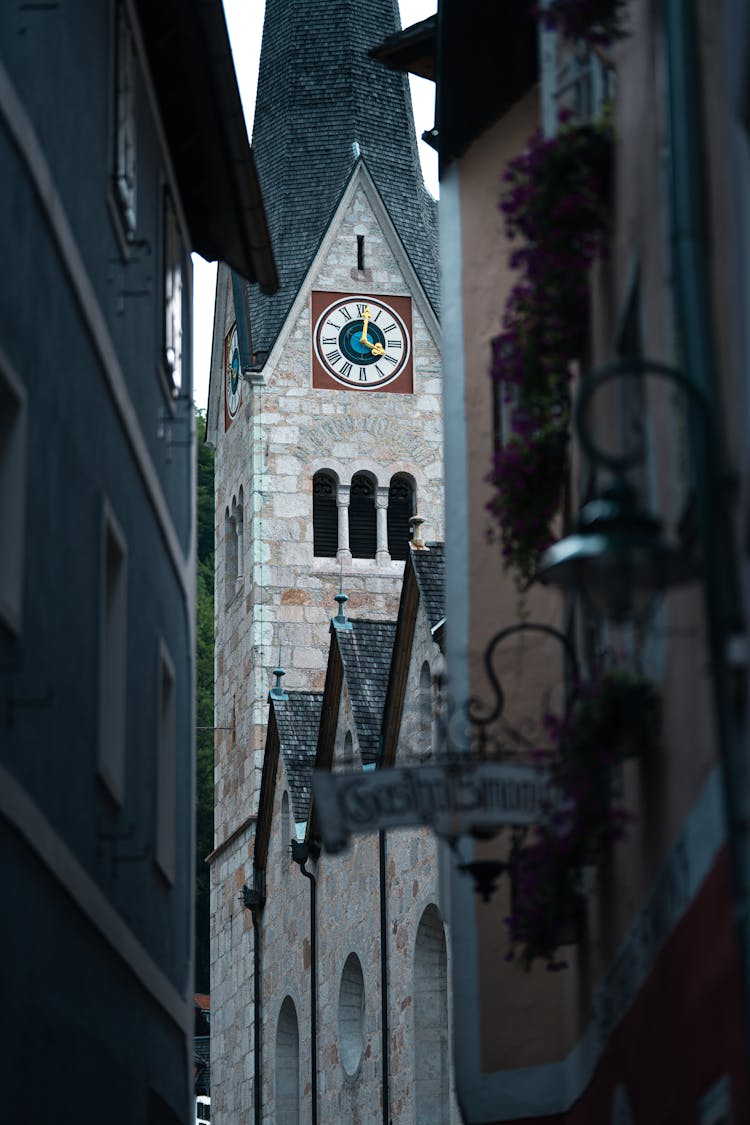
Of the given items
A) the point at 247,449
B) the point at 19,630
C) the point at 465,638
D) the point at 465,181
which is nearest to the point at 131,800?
the point at 465,638

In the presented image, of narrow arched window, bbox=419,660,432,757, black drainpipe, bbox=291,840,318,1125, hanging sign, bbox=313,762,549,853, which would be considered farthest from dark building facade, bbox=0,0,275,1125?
black drainpipe, bbox=291,840,318,1125

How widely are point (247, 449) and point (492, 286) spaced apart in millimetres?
33626

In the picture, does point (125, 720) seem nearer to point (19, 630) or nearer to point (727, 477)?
point (19, 630)

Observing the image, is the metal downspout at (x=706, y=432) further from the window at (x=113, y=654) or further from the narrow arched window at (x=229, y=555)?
the narrow arched window at (x=229, y=555)

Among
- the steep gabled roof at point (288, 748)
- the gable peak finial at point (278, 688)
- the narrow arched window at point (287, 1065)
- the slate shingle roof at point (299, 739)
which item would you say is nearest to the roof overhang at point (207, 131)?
the slate shingle roof at point (299, 739)

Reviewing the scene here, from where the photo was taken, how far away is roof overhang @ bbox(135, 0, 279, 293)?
1401cm

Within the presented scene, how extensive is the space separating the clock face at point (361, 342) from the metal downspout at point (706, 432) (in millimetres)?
40423

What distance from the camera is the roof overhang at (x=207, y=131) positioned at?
1401cm

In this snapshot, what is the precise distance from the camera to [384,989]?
1137 inches

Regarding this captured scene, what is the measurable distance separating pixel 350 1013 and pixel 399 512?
17351 millimetres

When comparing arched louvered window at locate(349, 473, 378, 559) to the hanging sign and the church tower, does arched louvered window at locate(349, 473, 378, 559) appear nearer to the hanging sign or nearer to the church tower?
the church tower

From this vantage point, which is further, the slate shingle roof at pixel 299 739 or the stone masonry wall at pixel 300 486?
the stone masonry wall at pixel 300 486

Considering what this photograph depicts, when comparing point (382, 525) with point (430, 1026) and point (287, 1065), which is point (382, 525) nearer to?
point (287, 1065)

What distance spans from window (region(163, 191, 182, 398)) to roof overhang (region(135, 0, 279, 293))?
1.65 ft
